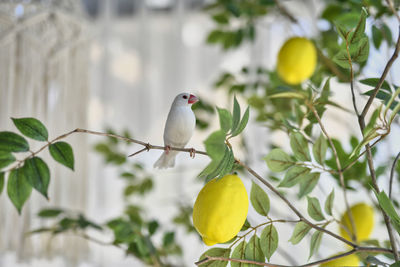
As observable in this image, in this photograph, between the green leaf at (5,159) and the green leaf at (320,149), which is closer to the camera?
the green leaf at (5,159)

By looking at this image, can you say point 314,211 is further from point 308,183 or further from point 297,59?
point 297,59

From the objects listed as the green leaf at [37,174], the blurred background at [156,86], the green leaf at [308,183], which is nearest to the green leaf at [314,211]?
the green leaf at [308,183]

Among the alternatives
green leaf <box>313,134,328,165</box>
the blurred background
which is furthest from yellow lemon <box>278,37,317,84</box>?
the blurred background

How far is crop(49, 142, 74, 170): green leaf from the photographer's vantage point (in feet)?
0.92

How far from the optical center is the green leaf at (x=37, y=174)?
27 centimetres

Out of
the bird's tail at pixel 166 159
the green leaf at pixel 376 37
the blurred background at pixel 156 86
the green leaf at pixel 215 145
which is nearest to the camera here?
the green leaf at pixel 215 145

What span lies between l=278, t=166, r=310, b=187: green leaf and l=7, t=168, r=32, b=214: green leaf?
8.1 inches

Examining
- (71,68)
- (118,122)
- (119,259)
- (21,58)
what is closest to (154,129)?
(118,122)

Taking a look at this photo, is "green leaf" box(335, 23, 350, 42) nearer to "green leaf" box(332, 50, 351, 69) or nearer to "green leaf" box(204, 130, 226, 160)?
"green leaf" box(332, 50, 351, 69)

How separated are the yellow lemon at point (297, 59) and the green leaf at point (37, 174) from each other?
0.40 m

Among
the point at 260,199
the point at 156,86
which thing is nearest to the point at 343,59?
the point at 260,199

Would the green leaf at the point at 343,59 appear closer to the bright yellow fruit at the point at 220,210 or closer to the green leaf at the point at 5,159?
the bright yellow fruit at the point at 220,210

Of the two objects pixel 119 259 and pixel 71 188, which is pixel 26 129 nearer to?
pixel 71 188

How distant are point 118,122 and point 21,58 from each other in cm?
87
